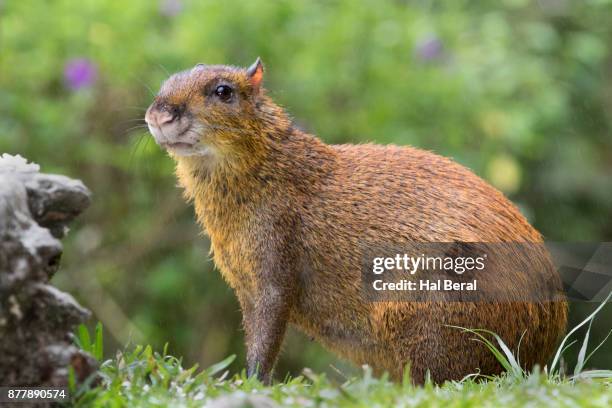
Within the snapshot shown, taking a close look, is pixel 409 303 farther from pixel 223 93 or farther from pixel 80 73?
pixel 80 73

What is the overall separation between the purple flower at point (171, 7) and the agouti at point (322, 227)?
3.36 metres

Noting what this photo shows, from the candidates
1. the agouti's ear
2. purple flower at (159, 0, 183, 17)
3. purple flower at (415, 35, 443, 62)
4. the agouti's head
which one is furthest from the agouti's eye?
purple flower at (415, 35, 443, 62)

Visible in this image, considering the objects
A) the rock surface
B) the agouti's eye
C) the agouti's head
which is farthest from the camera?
the agouti's eye

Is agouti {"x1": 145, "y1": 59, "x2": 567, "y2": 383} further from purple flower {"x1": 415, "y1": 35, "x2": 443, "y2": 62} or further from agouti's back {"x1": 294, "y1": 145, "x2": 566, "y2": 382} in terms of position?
purple flower {"x1": 415, "y1": 35, "x2": 443, "y2": 62}

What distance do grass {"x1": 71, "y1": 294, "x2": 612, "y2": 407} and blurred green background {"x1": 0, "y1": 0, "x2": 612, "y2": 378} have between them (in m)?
3.23

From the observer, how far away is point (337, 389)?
359 cm

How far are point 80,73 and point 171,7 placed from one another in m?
1.02

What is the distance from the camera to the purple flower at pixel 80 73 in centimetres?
762

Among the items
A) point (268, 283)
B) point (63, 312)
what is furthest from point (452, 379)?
point (63, 312)

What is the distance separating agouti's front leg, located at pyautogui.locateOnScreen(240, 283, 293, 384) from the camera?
4551 millimetres

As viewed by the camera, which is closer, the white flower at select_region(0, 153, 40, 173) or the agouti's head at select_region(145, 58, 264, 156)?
the white flower at select_region(0, 153, 40, 173)

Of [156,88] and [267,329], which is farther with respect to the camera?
[156,88]

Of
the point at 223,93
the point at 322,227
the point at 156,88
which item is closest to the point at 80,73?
the point at 156,88

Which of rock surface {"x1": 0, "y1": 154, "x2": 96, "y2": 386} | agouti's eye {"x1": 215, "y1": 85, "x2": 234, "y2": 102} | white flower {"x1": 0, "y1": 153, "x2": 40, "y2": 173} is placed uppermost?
agouti's eye {"x1": 215, "y1": 85, "x2": 234, "y2": 102}
